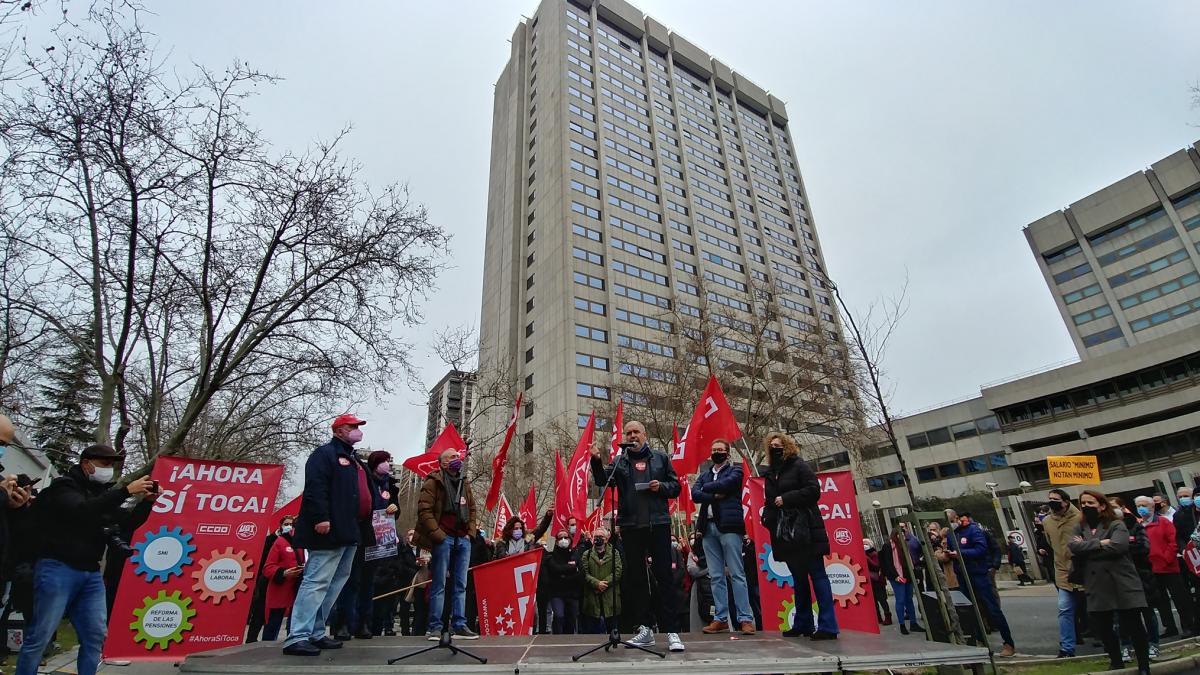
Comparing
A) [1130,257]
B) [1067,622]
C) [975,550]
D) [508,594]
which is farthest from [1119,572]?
[1130,257]

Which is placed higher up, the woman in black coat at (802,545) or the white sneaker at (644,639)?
the woman in black coat at (802,545)

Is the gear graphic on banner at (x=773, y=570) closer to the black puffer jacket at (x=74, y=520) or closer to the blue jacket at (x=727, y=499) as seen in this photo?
the blue jacket at (x=727, y=499)

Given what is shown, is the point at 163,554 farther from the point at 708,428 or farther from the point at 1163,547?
the point at 1163,547

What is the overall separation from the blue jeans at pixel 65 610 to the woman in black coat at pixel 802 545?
20.0 feet

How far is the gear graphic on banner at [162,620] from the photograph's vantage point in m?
6.39

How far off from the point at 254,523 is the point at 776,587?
22.7 ft

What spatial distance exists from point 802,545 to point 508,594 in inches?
168

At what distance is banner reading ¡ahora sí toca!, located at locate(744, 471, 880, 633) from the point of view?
298 inches

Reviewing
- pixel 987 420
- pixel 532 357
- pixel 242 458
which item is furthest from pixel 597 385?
pixel 987 420

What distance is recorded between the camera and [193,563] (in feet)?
22.1

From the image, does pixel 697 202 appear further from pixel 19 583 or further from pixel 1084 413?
pixel 19 583

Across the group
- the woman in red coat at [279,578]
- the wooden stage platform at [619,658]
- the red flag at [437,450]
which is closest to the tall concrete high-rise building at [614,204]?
the red flag at [437,450]

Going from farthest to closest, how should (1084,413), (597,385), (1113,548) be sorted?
(597,385)
(1084,413)
(1113,548)

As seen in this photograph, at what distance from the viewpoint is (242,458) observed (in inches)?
939
